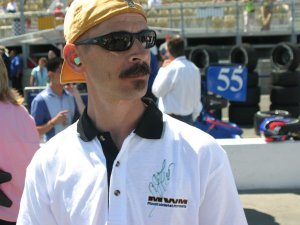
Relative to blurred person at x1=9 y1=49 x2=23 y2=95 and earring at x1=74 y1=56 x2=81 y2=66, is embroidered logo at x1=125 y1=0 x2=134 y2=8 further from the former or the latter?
blurred person at x1=9 y1=49 x2=23 y2=95

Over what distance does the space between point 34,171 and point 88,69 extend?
1.21 feet

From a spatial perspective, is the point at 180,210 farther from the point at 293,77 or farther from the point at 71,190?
the point at 293,77

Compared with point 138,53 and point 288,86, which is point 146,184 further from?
point 288,86

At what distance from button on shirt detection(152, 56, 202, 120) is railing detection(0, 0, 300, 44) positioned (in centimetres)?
1178

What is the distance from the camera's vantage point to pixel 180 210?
5.10 ft

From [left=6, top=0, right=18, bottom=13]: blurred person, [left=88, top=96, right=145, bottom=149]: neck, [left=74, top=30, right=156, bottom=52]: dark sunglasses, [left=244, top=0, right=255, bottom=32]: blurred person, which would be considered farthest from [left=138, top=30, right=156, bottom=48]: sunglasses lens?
[left=6, top=0, right=18, bottom=13]: blurred person

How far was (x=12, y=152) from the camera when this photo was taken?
10.0 feet

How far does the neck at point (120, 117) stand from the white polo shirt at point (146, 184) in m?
0.04

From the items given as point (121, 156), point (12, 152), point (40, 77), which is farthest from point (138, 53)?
point (40, 77)

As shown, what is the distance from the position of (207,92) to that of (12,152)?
7.42m

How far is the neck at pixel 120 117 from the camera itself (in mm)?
1711

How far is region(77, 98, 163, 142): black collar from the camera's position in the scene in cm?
164

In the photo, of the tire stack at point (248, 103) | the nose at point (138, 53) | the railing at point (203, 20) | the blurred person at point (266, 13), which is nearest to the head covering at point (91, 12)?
the nose at point (138, 53)
